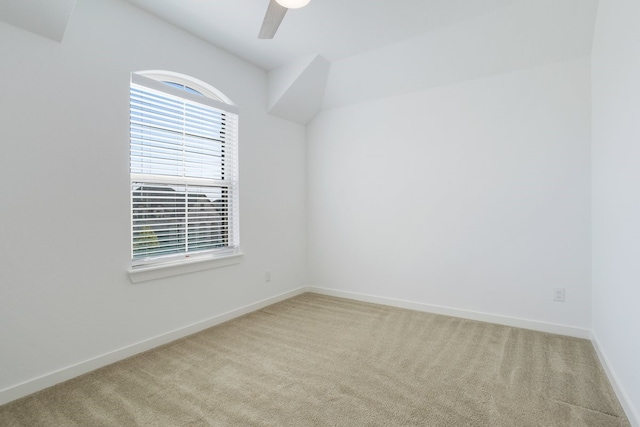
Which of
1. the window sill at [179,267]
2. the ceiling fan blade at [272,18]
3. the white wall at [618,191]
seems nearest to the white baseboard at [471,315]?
the white wall at [618,191]

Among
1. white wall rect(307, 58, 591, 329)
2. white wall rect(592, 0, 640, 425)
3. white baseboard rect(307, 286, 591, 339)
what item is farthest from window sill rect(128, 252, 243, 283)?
white wall rect(592, 0, 640, 425)

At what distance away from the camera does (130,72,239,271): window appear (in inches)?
102

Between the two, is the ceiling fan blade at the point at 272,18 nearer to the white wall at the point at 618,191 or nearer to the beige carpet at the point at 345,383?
the white wall at the point at 618,191

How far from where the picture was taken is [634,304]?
158 cm

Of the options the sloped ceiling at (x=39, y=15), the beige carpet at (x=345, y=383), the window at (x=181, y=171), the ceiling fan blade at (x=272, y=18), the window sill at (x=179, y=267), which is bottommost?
the beige carpet at (x=345, y=383)

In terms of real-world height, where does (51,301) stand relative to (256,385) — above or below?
above

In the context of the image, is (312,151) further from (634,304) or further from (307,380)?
(634,304)

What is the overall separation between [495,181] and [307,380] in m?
2.47

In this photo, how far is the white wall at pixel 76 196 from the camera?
192 cm

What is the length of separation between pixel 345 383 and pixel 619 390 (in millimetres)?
1585

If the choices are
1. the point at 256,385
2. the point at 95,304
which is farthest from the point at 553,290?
the point at 95,304

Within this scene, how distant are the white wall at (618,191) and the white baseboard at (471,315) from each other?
0.25m

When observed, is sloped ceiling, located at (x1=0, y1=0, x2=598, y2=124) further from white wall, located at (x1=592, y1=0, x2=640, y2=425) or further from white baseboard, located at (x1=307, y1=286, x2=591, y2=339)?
white baseboard, located at (x1=307, y1=286, x2=591, y2=339)

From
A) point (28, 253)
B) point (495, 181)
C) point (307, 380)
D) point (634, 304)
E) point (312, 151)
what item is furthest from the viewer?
point (312, 151)
